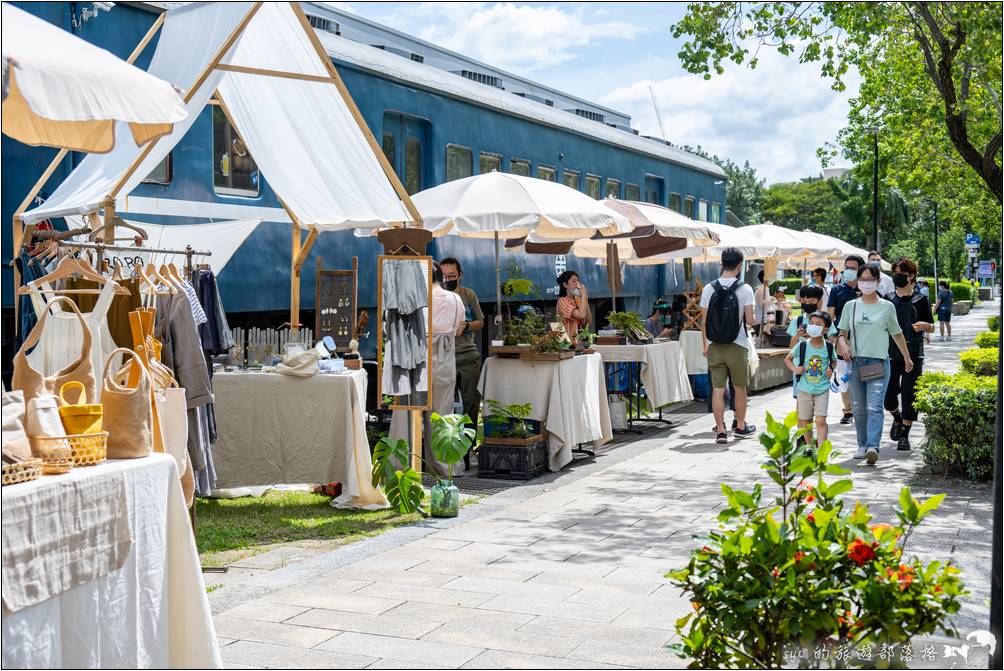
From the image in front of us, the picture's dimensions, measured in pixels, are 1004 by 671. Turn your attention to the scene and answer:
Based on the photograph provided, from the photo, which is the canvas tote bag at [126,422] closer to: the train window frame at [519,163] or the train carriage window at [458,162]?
the train carriage window at [458,162]

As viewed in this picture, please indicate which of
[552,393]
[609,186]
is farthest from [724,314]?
Result: [609,186]

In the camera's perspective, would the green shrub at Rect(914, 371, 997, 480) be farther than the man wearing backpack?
No

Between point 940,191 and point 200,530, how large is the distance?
24.2 m

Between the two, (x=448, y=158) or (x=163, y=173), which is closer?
(x=163, y=173)

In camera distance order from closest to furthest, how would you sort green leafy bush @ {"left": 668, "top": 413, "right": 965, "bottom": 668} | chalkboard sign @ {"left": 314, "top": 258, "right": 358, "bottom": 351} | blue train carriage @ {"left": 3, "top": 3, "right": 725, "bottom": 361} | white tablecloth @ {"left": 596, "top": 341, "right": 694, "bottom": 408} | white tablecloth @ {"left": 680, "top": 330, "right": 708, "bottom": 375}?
1. green leafy bush @ {"left": 668, "top": 413, "right": 965, "bottom": 668}
2. blue train carriage @ {"left": 3, "top": 3, "right": 725, "bottom": 361}
3. chalkboard sign @ {"left": 314, "top": 258, "right": 358, "bottom": 351}
4. white tablecloth @ {"left": 596, "top": 341, "right": 694, "bottom": 408}
5. white tablecloth @ {"left": 680, "top": 330, "right": 708, "bottom": 375}

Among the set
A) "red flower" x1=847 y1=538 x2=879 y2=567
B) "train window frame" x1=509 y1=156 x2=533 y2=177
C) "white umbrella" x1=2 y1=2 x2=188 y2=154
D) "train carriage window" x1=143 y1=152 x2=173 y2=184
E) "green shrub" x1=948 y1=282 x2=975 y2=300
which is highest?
"train window frame" x1=509 y1=156 x2=533 y2=177

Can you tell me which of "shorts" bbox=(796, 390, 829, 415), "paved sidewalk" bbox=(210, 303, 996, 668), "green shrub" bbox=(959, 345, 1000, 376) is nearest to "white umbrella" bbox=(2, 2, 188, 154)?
"paved sidewalk" bbox=(210, 303, 996, 668)

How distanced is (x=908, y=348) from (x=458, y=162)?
17.5 ft

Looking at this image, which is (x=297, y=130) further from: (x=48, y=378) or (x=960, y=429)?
(x=960, y=429)

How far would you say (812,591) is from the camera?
3096mm

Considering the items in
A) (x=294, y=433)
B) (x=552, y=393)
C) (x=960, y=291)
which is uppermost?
(x=960, y=291)

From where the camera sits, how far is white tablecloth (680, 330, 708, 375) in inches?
571

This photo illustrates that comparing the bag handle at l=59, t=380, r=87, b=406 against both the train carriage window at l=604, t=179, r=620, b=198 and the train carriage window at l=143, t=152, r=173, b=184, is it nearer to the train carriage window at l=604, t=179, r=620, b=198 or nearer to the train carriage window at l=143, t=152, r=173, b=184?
the train carriage window at l=143, t=152, r=173, b=184

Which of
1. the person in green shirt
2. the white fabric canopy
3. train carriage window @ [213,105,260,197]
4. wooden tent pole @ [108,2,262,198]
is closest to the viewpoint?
wooden tent pole @ [108,2,262,198]
